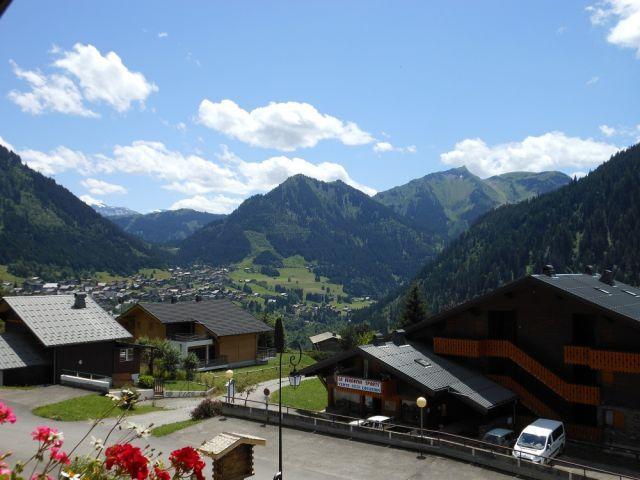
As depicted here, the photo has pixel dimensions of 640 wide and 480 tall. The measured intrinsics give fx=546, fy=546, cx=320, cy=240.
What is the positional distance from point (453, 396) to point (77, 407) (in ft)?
73.1

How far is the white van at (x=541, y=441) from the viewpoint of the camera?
26.1 metres

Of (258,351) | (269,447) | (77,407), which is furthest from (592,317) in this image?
(258,351)

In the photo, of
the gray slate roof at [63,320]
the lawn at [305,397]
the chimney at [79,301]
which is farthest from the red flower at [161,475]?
the chimney at [79,301]

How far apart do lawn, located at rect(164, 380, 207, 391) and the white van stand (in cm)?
2717

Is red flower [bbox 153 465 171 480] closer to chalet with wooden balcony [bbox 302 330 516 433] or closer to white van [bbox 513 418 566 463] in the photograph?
white van [bbox 513 418 566 463]

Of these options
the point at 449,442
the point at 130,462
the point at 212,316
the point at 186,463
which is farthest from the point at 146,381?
the point at 130,462

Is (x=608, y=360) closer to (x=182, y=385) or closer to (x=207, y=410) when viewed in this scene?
(x=207, y=410)

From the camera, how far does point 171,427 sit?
29.9 meters

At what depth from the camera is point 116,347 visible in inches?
1827

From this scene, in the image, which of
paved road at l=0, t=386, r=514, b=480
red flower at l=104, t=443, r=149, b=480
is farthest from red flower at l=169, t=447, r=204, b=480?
paved road at l=0, t=386, r=514, b=480

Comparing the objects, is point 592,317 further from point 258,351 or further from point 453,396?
point 258,351

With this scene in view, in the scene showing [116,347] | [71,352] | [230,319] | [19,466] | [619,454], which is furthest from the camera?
[230,319]

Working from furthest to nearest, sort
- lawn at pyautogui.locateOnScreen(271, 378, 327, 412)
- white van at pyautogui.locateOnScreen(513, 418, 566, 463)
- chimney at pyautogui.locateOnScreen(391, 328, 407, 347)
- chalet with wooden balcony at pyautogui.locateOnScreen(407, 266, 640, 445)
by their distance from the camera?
lawn at pyautogui.locateOnScreen(271, 378, 327, 412) → chimney at pyautogui.locateOnScreen(391, 328, 407, 347) → chalet with wooden balcony at pyautogui.locateOnScreen(407, 266, 640, 445) → white van at pyautogui.locateOnScreen(513, 418, 566, 463)

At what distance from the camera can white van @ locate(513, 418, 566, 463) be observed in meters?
26.1
